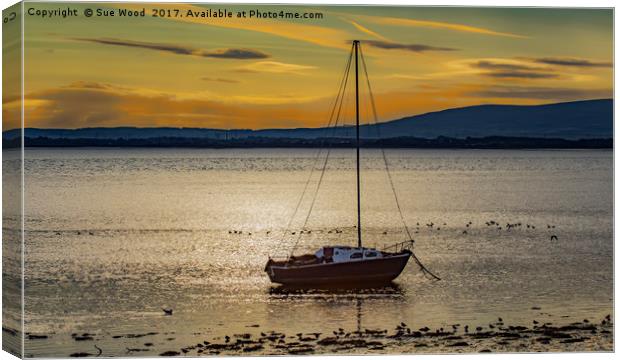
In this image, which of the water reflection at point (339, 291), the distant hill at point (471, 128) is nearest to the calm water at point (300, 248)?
the water reflection at point (339, 291)

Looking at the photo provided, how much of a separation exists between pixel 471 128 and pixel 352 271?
343 centimetres

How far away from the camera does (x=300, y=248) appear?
2319 cm

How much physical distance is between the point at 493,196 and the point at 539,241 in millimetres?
3528

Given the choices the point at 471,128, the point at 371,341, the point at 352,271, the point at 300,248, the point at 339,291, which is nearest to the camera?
the point at 371,341

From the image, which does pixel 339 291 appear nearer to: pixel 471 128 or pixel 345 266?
pixel 345 266

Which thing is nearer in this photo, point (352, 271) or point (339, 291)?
A: point (339, 291)

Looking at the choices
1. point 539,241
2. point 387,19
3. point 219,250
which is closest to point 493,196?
point 539,241

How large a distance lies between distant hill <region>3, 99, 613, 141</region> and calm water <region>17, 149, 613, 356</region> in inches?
17.1

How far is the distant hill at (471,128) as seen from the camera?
20953 mm

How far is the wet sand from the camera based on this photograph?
1977cm

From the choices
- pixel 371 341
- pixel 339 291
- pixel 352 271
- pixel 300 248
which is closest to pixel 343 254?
pixel 352 271

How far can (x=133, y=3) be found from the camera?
19.7 m

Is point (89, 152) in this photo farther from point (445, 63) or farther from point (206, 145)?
point (445, 63)

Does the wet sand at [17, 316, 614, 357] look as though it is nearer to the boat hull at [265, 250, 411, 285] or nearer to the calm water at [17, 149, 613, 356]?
the calm water at [17, 149, 613, 356]
